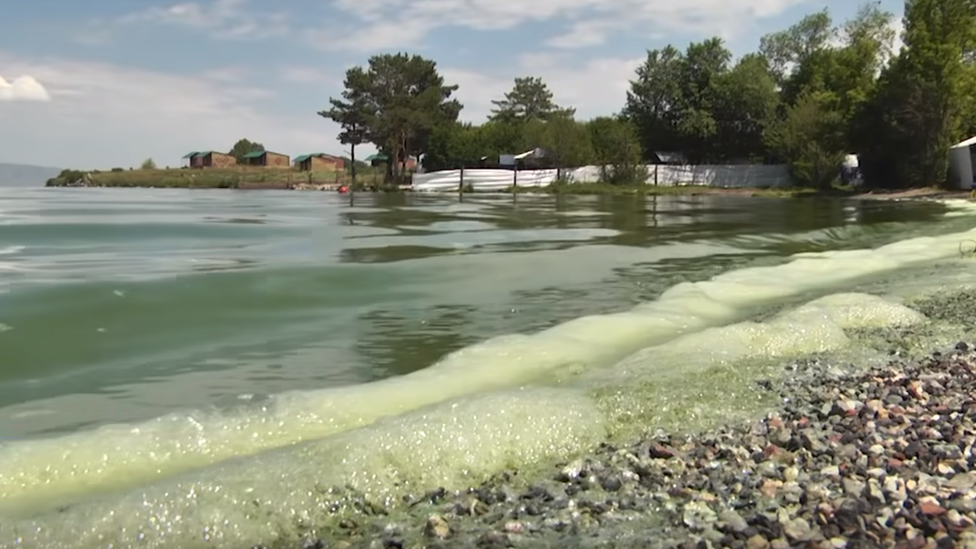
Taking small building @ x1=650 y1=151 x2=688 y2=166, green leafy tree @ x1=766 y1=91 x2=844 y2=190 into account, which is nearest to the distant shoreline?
green leafy tree @ x1=766 y1=91 x2=844 y2=190

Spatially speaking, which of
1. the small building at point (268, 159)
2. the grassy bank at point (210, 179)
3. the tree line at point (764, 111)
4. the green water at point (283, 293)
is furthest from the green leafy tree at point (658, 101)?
the small building at point (268, 159)

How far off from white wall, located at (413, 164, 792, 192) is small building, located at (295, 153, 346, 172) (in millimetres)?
48880

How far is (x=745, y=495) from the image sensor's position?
3.73 meters

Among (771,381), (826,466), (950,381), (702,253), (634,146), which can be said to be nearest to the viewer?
(826,466)

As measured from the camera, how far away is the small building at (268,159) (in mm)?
117562

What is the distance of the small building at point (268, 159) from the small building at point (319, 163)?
4545mm

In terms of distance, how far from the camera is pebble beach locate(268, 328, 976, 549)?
131 inches

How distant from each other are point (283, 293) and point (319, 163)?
10399 centimetres

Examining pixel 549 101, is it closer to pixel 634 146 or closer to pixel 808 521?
pixel 634 146

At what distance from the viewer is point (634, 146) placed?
6300cm

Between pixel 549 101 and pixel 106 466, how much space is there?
10351 centimetres

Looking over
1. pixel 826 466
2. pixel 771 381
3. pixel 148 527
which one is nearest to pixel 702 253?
pixel 771 381

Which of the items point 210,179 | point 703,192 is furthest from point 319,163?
point 703,192

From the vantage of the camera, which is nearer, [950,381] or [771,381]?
[950,381]
